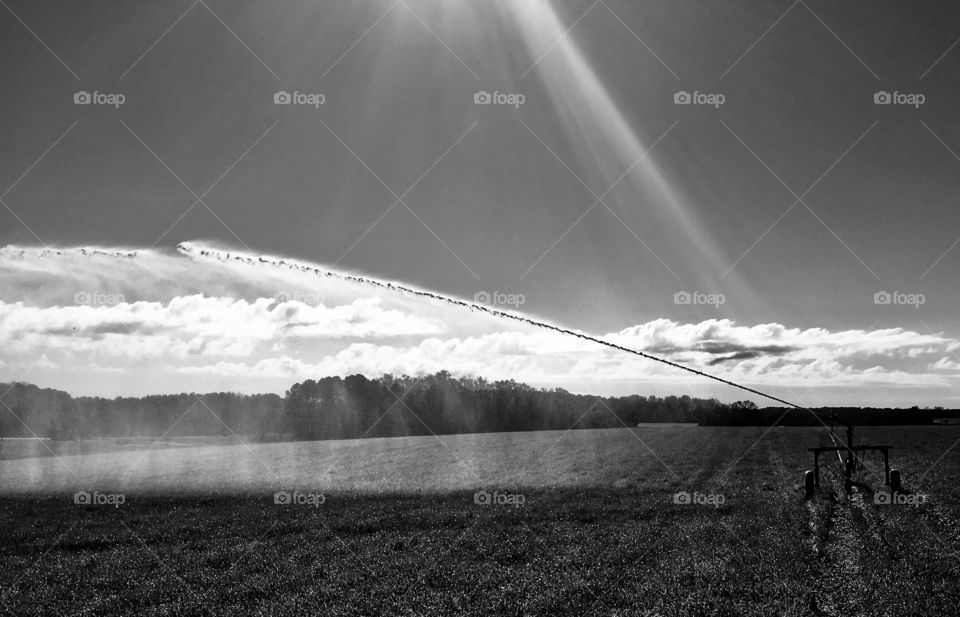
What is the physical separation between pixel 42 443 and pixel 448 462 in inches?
2547

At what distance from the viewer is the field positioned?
39.1 feet

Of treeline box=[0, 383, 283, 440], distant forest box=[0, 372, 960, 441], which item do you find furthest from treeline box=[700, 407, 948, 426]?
treeline box=[0, 383, 283, 440]

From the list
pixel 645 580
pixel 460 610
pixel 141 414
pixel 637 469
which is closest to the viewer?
pixel 460 610

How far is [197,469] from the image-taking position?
49875 mm

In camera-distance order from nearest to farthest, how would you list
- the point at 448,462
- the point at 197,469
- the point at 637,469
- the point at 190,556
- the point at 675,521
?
the point at 190,556
the point at 675,521
the point at 637,469
the point at 448,462
the point at 197,469

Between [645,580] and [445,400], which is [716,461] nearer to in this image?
[645,580]

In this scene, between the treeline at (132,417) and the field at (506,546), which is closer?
the field at (506,546)

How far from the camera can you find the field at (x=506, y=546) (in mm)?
11930

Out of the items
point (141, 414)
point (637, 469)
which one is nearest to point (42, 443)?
point (141, 414)

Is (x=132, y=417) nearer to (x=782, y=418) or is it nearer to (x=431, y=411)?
(x=431, y=411)

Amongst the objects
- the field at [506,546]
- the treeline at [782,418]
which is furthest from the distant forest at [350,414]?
the field at [506,546]

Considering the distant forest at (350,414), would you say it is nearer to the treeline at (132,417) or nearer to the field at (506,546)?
the treeline at (132,417)

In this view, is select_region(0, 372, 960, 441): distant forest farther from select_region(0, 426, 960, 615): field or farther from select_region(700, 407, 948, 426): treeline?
select_region(0, 426, 960, 615): field

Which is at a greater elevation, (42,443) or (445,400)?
(445,400)
